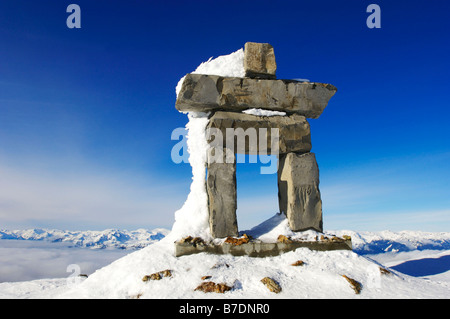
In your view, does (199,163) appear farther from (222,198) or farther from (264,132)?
(264,132)

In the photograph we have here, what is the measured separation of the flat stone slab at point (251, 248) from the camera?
5348 millimetres

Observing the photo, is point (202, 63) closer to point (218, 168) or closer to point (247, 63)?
point (247, 63)

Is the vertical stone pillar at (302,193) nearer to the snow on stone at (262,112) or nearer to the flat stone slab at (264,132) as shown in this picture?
the flat stone slab at (264,132)

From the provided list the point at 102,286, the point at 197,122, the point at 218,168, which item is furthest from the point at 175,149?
the point at 102,286

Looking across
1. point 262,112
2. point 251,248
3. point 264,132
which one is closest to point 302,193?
point 264,132

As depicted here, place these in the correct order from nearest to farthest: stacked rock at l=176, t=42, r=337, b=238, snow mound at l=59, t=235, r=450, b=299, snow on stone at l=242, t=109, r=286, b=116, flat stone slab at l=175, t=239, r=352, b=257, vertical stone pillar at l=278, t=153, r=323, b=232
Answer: snow mound at l=59, t=235, r=450, b=299, flat stone slab at l=175, t=239, r=352, b=257, stacked rock at l=176, t=42, r=337, b=238, vertical stone pillar at l=278, t=153, r=323, b=232, snow on stone at l=242, t=109, r=286, b=116

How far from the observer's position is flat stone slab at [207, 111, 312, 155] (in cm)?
596

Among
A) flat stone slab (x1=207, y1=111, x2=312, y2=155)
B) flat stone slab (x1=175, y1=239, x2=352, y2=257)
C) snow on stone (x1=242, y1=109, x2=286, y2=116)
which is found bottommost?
flat stone slab (x1=175, y1=239, x2=352, y2=257)

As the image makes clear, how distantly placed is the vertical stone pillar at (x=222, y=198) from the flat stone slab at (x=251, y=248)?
34 cm

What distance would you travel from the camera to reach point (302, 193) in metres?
6.13

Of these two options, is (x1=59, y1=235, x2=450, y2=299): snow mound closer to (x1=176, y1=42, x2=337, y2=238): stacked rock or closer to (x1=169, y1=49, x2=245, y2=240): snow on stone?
(x1=169, y1=49, x2=245, y2=240): snow on stone

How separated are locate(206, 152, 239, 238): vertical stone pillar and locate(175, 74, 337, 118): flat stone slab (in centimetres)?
127

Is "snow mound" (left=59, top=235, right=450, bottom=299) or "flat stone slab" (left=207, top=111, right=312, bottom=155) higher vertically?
"flat stone slab" (left=207, top=111, right=312, bottom=155)

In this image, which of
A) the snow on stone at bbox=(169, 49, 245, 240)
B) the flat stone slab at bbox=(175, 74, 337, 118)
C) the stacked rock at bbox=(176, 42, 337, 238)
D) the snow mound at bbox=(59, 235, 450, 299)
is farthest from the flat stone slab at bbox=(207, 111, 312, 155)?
the snow mound at bbox=(59, 235, 450, 299)
